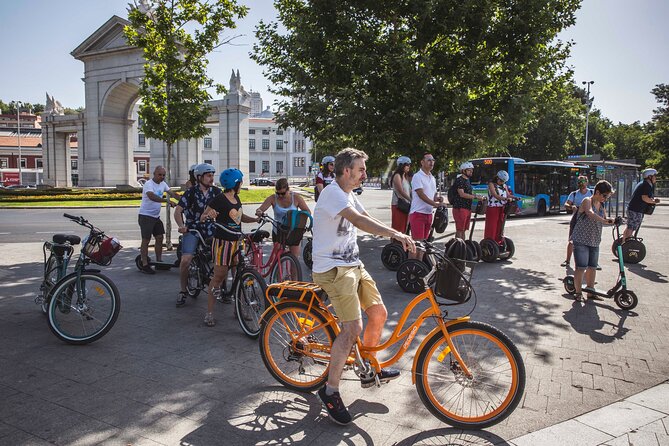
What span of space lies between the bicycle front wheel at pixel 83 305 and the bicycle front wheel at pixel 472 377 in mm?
3361

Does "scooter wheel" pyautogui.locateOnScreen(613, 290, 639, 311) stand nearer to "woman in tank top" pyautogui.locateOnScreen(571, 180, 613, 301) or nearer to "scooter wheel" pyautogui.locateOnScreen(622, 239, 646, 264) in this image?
"woman in tank top" pyautogui.locateOnScreen(571, 180, 613, 301)

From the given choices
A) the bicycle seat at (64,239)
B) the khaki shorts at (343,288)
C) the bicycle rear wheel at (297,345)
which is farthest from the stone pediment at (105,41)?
the khaki shorts at (343,288)

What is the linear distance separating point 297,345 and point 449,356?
49.2 inches

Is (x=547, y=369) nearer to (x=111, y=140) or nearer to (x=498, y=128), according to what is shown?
(x=498, y=128)

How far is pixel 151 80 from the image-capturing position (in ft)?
39.0

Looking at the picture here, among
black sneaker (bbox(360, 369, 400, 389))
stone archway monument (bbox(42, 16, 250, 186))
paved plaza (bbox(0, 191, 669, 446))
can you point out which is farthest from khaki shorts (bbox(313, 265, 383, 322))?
stone archway monument (bbox(42, 16, 250, 186))

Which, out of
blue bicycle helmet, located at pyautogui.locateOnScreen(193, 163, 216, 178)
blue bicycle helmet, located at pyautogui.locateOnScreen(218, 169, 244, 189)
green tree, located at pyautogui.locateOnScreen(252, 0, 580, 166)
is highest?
green tree, located at pyautogui.locateOnScreen(252, 0, 580, 166)

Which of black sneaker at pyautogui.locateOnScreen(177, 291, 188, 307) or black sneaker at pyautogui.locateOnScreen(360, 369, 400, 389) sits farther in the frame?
black sneaker at pyautogui.locateOnScreen(177, 291, 188, 307)

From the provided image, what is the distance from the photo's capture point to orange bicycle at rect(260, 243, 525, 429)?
319 cm

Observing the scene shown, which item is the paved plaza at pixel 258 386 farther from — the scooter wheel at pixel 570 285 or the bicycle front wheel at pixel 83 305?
the scooter wheel at pixel 570 285

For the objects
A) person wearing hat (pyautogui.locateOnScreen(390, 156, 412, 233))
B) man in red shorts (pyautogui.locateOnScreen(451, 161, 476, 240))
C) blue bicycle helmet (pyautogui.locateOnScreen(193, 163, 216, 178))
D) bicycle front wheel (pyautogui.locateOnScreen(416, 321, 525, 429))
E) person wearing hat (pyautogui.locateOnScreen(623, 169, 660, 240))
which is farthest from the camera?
person wearing hat (pyautogui.locateOnScreen(623, 169, 660, 240))

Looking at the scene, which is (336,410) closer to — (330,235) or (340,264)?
(340,264)

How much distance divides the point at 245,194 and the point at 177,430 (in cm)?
3071

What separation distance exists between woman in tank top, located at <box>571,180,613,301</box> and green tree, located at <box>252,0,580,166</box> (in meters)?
5.50
